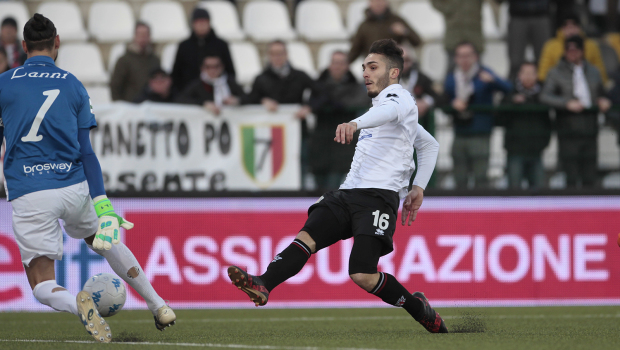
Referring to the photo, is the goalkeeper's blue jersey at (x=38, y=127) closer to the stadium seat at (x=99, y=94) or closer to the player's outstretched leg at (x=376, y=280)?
the player's outstretched leg at (x=376, y=280)

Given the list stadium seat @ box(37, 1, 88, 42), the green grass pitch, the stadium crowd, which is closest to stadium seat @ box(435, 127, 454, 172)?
the stadium crowd

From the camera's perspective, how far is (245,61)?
42.7 feet

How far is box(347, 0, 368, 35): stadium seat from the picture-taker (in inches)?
540

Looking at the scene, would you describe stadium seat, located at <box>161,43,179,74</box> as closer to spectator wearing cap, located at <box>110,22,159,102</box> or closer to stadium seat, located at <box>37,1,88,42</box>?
stadium seat, located at <box>37,1,88,42</box>

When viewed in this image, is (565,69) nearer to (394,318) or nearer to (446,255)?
(446,255)

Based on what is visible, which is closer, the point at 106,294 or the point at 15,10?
the point at 106,294

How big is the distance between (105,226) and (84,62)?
341 inches

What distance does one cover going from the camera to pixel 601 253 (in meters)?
8.91

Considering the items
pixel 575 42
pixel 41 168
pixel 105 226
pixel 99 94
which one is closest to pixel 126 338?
pixel 105 226

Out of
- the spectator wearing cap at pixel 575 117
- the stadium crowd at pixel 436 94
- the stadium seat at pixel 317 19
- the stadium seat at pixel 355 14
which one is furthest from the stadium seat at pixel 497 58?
the spectator wearing cap at pixel 575 117

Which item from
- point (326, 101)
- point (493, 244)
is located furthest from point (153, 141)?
point (493, 244)

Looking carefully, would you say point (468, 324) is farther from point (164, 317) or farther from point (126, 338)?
point (126, 338)

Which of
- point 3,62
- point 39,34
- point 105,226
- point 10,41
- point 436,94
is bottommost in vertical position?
Result: point 105,226

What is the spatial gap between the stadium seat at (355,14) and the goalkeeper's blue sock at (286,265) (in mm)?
8505
